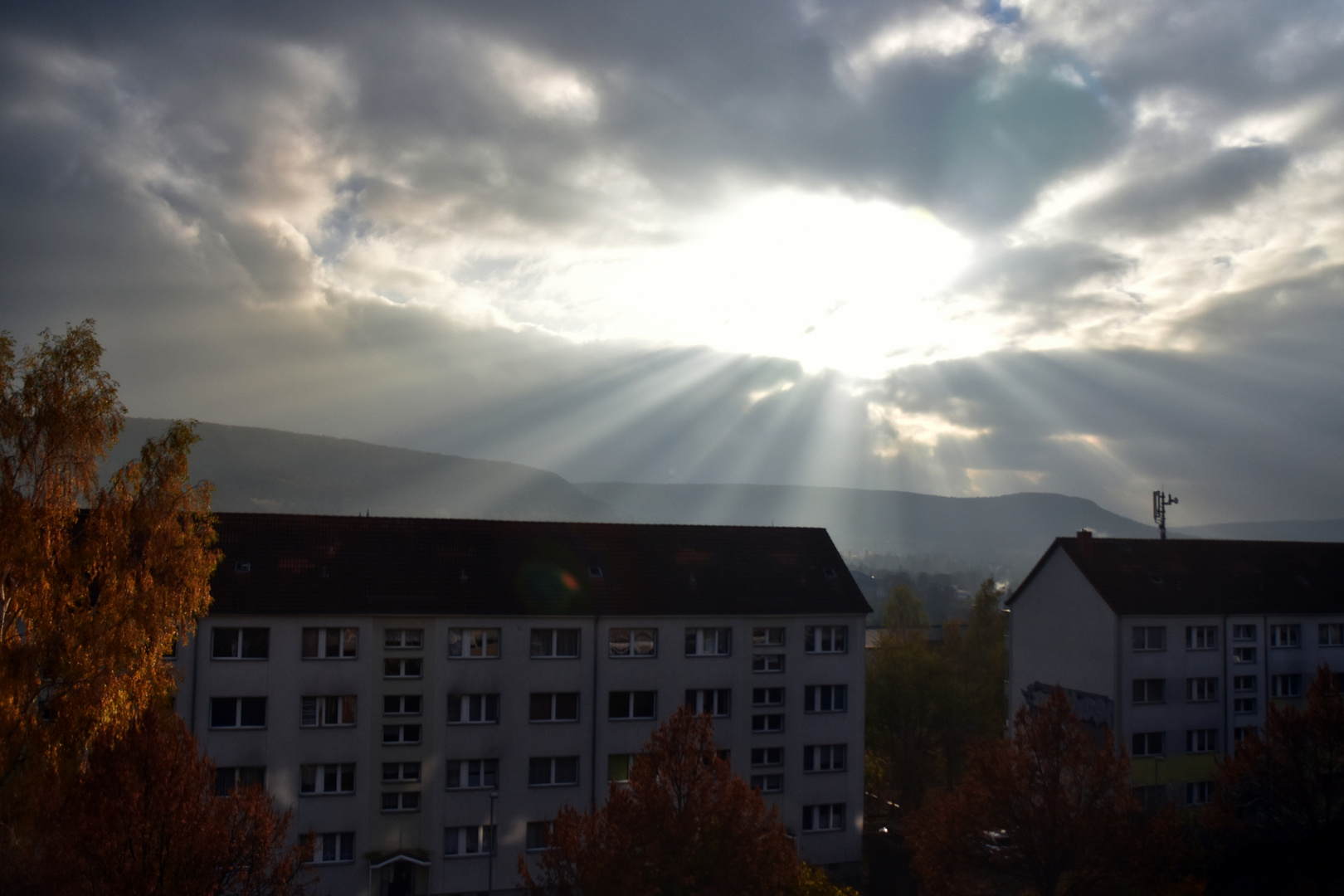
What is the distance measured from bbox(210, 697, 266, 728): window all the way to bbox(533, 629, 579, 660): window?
10891mm

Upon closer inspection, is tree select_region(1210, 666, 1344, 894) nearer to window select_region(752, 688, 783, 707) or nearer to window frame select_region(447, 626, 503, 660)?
window select_region(752, 688, 783, 707)

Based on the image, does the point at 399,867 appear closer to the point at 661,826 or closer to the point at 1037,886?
the point at 661,826

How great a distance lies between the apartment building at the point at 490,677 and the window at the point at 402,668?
11 cm

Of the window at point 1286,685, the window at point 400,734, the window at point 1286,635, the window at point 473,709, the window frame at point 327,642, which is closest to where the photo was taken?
the window frame at point 327,642

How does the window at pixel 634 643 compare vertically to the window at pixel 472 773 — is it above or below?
above

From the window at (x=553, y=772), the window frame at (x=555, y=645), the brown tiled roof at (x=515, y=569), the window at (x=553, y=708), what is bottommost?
the window at (x=553, y=772)

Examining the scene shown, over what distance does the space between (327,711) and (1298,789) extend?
121ft

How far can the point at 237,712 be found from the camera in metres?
37.5

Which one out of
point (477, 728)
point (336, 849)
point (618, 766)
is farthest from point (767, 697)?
point (336, 849)

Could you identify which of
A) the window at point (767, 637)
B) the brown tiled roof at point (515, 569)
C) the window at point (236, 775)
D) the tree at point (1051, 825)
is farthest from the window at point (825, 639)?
the window at point (236, 775)

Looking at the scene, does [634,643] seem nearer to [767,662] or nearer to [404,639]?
[767,662]

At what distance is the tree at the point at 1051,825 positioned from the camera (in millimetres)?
30500

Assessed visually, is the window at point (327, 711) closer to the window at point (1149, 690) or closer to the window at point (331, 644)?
the window at point (331, 644)

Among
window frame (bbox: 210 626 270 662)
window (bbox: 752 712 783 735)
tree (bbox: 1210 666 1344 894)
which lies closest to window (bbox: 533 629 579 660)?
window (bbox: 752 712 783 735)
